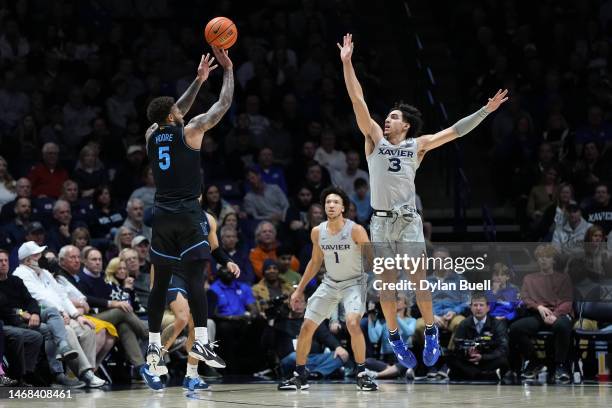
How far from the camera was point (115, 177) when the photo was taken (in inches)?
671

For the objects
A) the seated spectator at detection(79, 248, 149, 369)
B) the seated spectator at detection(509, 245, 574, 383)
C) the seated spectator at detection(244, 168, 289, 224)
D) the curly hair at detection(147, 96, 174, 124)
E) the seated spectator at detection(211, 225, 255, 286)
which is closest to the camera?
the curly hair at detection(147, 96, 174, 124)

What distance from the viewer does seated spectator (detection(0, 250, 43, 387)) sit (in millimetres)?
12688

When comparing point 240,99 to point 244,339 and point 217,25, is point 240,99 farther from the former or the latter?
point 217,25

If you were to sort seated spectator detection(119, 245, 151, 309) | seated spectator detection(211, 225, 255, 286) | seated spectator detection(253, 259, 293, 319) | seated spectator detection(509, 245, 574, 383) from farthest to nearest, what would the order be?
seated spectator detection(211, 225, 255, 286), seated spectator detection(253, 259, 293, 319), seated spectator detection(119, 245, 151, 309), seated spectator detection(509, 245, 574, 383)

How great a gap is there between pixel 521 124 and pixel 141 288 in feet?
21.4

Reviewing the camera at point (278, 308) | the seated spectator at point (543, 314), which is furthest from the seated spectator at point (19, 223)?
the seated spectator at point (543, 314)

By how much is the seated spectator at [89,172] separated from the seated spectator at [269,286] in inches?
111

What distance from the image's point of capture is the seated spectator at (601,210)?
16281 millimetres

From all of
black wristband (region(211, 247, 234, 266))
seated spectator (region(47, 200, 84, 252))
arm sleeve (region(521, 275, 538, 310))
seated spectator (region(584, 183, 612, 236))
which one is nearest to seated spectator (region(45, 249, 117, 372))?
seated spectator (region(47, 200, 84, 252))

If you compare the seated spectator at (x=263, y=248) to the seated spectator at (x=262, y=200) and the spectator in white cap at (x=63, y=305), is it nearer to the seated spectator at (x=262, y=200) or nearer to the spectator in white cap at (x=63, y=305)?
the seated spectator at (x=262, y=200)

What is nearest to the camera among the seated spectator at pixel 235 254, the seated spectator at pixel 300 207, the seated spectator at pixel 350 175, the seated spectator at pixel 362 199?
the seated spectator at pixel 235 254

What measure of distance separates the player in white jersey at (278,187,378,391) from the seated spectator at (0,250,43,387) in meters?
2.65

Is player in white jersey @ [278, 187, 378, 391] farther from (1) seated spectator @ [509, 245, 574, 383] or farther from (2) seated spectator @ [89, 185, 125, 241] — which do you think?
(2) seated spectator @ [89, 185, 125, 241]

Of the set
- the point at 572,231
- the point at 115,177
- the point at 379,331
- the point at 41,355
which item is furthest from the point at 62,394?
the point at 572,231
